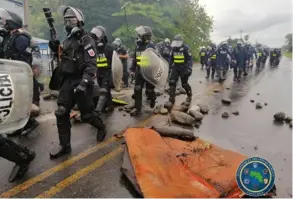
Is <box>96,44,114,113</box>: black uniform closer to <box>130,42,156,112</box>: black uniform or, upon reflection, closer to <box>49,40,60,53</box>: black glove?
<box>130,42,156,112</box>: black uniform

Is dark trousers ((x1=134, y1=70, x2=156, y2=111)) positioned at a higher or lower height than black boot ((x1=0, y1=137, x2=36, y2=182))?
higher

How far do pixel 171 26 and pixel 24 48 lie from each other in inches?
1159

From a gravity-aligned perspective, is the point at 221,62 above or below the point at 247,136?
above

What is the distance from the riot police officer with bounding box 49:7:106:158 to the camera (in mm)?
4219

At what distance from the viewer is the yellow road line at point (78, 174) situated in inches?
131

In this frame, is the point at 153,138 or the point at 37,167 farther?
the point at 153,138

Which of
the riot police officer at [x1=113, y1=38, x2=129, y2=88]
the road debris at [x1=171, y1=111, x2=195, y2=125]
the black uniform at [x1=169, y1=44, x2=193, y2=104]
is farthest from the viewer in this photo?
the riot police officer at [x1=113, y1=38, x2=129, y2=88]

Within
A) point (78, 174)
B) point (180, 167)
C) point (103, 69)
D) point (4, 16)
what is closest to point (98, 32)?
point (103, 69)

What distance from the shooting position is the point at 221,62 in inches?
558

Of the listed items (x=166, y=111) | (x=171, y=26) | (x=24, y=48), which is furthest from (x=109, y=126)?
(x=171, y=26)

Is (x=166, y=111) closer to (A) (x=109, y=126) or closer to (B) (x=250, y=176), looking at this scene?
(A) (x=109, y=126)

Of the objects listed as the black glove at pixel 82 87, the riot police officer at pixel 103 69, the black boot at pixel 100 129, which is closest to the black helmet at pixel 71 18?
the black glove at pixel 82 87

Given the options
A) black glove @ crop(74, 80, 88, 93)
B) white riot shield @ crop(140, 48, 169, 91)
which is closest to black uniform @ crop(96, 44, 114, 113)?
white riot shield @ crop(140, 48, 169, 91)

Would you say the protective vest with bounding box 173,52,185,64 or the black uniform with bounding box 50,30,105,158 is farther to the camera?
the protective vest with bounding box 173,52,185,64
